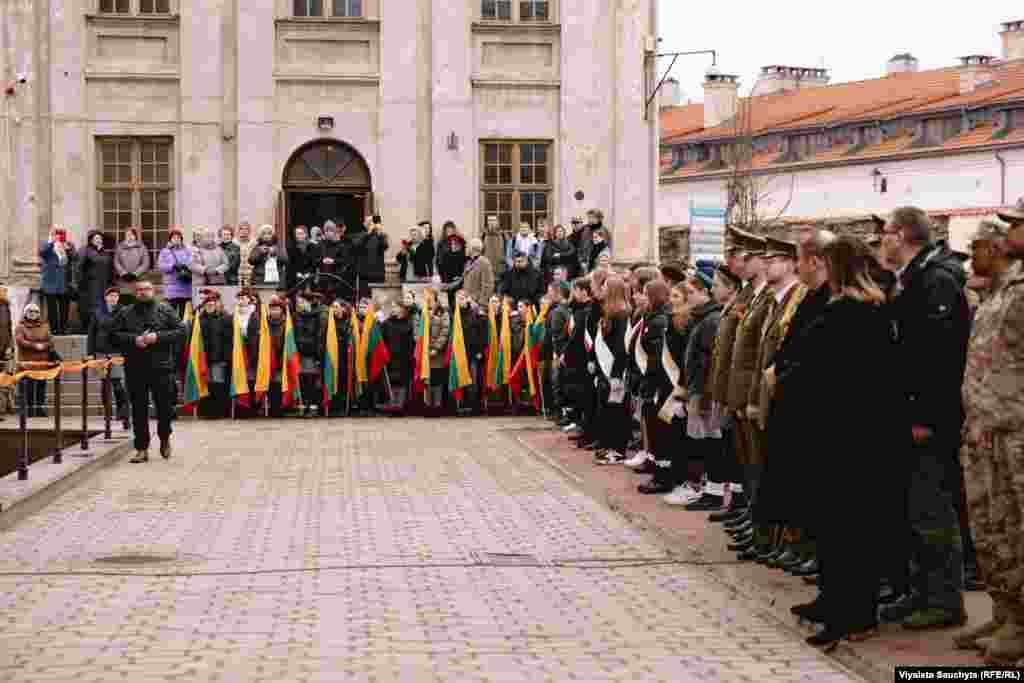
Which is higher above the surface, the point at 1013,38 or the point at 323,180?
the point at 1013,38

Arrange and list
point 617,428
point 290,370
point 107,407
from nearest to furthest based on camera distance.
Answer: point 617,428 → point 107,407 → point 290,370

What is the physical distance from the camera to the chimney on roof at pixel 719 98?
3644 inches

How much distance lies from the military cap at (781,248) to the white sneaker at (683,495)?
13.3 feet

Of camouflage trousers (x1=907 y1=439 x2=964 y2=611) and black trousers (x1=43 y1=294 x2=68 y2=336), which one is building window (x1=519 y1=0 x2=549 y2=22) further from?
camouflage trousers (x1=907 y1=439 x2=964 y2=611)

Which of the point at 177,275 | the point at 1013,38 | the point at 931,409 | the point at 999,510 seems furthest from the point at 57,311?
the point at 1013,38

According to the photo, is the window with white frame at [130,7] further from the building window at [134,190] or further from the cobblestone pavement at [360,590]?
the cobblestone pavement at [360,590]

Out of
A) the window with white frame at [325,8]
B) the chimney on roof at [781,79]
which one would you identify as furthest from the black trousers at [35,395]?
the chimney on roof at [781,79]

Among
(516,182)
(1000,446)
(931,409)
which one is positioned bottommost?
(1000,446)

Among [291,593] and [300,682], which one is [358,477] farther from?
[300,682]

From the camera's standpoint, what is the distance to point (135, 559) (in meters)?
12.4

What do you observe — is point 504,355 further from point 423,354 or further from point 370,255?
point 370,255

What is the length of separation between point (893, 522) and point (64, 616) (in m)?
4.58

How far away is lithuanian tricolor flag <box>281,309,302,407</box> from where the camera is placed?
2702cm

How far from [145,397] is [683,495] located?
23.7 ft
